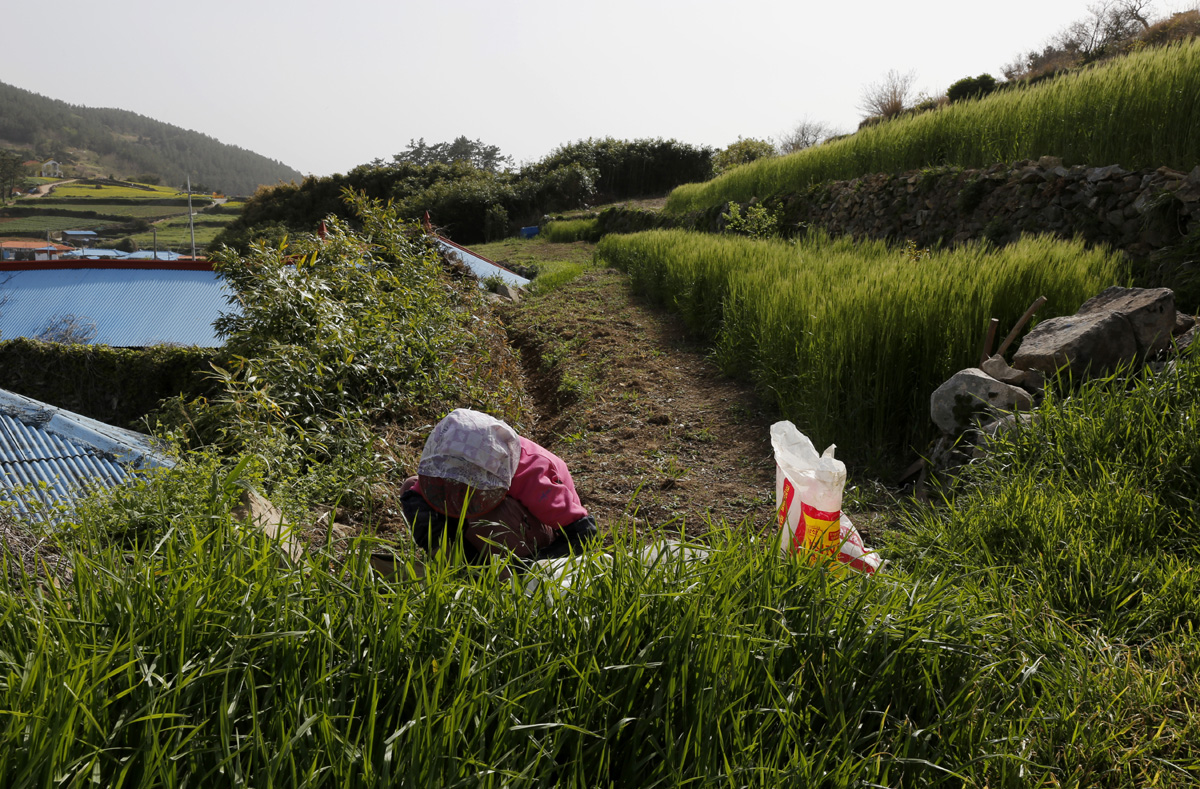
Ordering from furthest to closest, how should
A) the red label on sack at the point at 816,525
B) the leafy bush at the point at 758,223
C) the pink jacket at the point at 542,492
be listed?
the leafy bush at the point at 758,223 < the pink jacket at the point at 542,492 < the red label on sack at the point at 816,525

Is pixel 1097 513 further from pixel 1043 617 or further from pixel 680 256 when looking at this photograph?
pixel 680 256

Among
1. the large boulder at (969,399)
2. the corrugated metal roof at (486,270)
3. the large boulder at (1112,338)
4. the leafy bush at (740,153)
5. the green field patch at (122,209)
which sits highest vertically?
the green field patch at (122,209)

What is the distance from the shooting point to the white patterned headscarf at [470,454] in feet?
6.97

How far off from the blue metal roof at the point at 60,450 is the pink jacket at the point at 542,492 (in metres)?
1.80

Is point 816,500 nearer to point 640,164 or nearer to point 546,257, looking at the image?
point 546,257

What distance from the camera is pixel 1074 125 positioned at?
22.8 feet

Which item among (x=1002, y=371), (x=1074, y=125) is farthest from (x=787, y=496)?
(x=1074, y=125)

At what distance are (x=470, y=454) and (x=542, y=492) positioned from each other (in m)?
0.33

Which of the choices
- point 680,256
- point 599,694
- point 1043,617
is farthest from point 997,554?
point 680,256

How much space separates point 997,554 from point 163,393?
10.0 metres

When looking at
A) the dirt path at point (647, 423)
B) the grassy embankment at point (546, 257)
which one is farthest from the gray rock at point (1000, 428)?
the grassy embankment at point (546, 257)

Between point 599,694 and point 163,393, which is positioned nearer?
point 599,694

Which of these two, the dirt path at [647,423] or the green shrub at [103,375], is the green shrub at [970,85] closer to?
the dirt path at [647,423]

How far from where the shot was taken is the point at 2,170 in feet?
339
